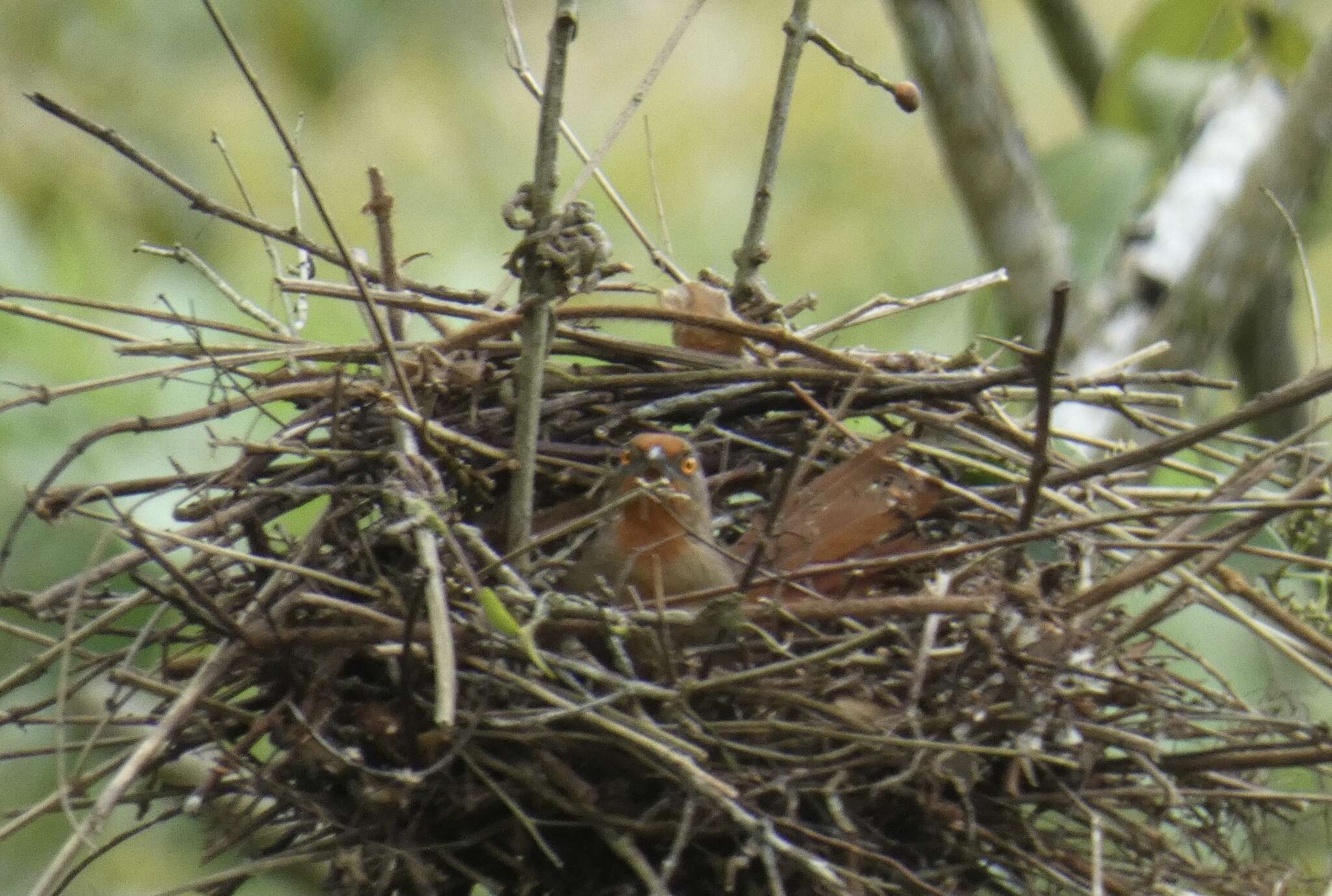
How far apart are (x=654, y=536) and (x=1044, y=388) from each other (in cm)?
98

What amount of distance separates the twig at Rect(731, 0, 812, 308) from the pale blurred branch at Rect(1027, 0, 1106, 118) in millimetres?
4279


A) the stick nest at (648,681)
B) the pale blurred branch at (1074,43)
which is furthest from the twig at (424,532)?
the pale blurred branch at (1074,43)

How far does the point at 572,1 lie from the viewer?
2250mm

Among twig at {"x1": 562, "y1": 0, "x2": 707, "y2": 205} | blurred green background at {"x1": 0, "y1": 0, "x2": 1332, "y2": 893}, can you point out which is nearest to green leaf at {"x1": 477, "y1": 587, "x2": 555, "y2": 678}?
twig at {"x1": 562, "y1": 0, "x2": 707, "y2": 205}

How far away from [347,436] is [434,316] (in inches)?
15.5

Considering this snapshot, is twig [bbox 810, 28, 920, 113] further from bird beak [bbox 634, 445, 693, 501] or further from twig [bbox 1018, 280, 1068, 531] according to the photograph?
twig [bbox 1018, 280, 1068, 531]

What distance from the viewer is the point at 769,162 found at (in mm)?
3145

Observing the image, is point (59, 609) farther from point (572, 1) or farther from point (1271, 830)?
point (1271, 830)

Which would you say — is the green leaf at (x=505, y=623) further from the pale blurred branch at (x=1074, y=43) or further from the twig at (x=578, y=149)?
the pale blurred branch at (x=1074, y=43)

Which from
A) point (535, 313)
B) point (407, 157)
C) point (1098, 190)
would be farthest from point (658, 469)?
point (407, 157)

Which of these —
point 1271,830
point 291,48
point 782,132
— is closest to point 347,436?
point 782,132

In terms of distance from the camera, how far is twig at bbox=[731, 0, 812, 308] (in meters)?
3.05

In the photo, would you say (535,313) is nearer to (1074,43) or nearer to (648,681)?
(648,681)

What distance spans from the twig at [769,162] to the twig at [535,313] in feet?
2.62
